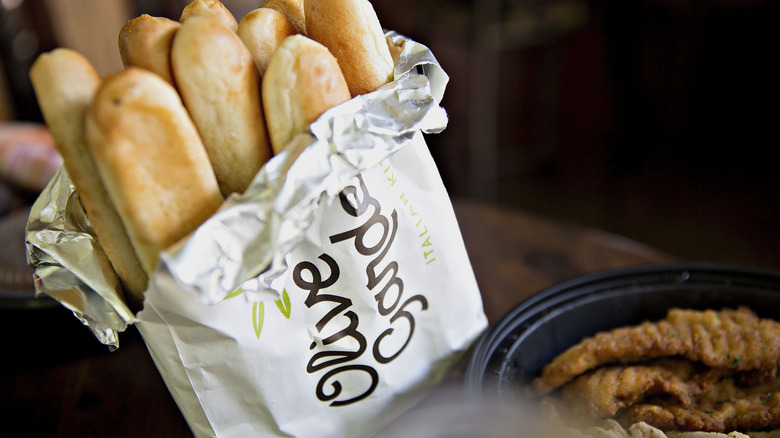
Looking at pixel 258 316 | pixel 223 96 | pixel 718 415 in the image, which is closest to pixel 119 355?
pixel 258 316

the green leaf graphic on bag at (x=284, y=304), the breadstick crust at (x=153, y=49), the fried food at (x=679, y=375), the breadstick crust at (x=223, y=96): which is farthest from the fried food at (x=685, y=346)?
the breadstick crust at (x=153, y=49)

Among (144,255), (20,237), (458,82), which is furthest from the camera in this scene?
(458,82)

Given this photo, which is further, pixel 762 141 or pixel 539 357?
pixel 762 141

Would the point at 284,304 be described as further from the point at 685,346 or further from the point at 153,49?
the point at 685,346

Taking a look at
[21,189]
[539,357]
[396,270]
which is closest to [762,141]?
[539,357]

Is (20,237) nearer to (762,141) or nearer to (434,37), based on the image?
(434,37)

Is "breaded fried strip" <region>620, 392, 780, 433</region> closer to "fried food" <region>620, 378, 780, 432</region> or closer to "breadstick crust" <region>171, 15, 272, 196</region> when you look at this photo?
"fried food" <region>620, 378, 780, 432</region>
